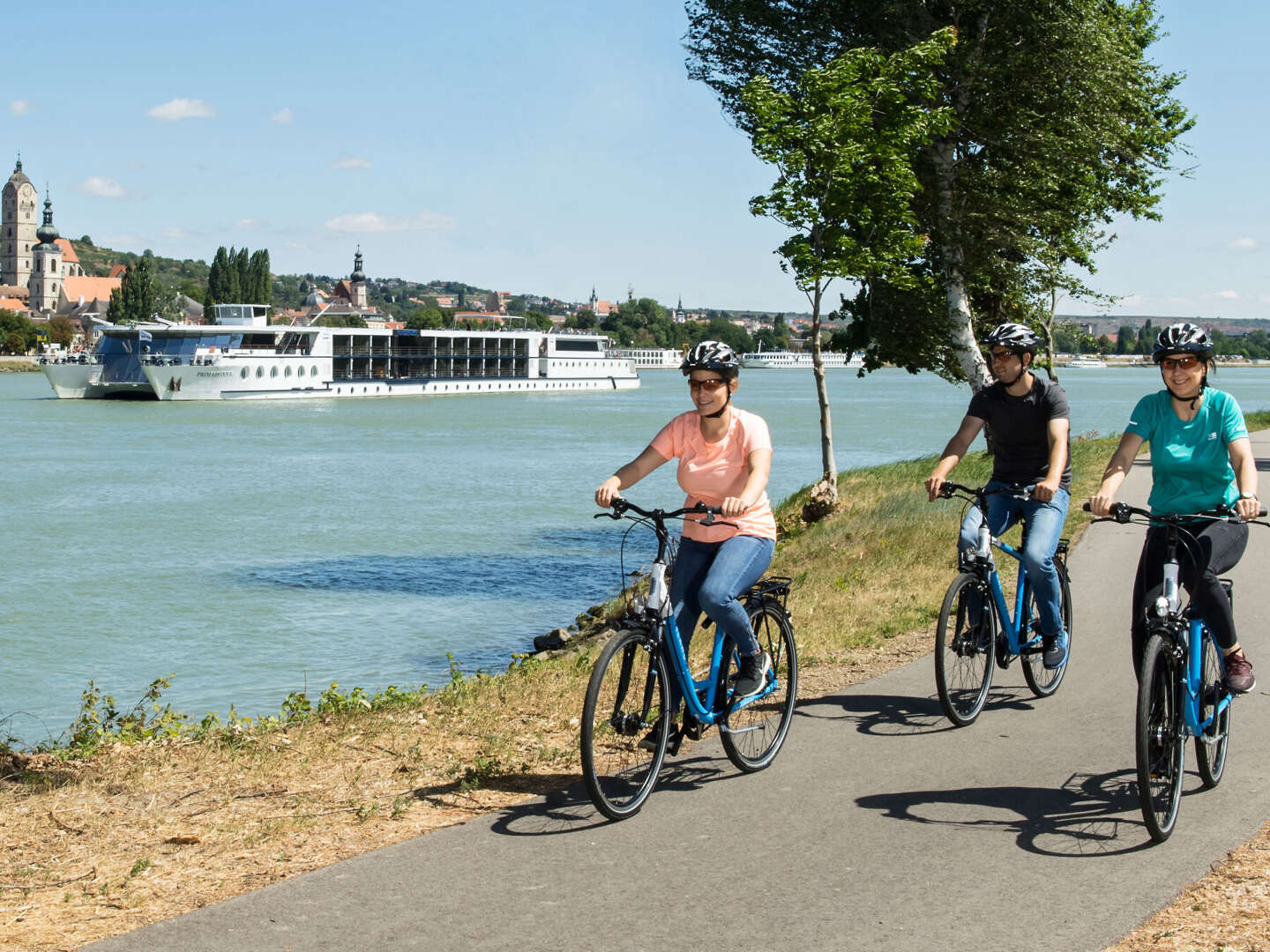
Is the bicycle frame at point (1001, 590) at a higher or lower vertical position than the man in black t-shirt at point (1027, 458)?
lower

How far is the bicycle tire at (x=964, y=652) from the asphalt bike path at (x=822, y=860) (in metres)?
0.13

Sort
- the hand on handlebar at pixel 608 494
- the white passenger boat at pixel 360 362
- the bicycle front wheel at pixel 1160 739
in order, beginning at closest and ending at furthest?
the bicycle front wheel at pixel 1160 739, the hand on handlebar at pixel 608 494, the white passenger boat at pixel 360 362

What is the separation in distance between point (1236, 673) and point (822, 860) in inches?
76.5

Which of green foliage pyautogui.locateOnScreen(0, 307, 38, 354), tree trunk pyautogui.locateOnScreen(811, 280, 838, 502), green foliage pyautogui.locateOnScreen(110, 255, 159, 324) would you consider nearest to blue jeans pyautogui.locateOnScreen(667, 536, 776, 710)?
tree trunk pyautogui.locateOnScreen(811, 280, 838, 502)

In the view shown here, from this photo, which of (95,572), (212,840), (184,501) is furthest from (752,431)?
(184,501)

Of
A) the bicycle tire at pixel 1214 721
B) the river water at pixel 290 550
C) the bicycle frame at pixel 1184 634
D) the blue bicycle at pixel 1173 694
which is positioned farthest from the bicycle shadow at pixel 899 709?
the river water at pixel 290 550

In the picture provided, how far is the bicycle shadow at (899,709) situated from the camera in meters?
→ 6.55

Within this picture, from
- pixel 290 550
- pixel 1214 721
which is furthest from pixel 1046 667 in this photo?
pixel 290 550

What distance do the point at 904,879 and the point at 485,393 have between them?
100 m

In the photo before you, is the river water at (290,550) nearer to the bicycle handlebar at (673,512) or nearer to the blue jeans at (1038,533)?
the bicycle handlebar at (673,512)

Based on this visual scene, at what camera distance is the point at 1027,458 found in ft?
23.4

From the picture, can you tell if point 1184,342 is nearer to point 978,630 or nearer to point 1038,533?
point 1038,533

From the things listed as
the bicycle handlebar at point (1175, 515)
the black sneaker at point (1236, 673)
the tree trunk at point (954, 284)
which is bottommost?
the black sneaker at point (1236, 673)

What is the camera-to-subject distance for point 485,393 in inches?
4090
